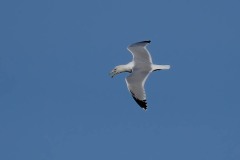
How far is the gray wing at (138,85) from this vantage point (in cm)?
1588

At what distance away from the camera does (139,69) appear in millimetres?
17141

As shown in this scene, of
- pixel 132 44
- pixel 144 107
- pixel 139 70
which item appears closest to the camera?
pixel 144 107

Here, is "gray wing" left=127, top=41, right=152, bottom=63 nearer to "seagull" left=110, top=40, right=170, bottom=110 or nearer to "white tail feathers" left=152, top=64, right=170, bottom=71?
"seagull" left=110, top=40, right=170, bottom=110

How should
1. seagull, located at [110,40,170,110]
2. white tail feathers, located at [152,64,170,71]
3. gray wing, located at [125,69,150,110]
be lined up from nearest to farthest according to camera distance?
gray wing, located at [125,69,150,110] → seagull, located at [110,40,170,110] → white tail feathers, located at [152,64,170,71]

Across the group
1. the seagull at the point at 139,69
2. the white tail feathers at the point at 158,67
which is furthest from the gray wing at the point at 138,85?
the white tail feathers at the point at 158,67

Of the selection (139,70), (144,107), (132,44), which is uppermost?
(132,44)

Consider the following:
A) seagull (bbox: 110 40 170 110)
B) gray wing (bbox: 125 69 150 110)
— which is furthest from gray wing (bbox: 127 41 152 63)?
gray wing (bbox: 125 69 150 110)

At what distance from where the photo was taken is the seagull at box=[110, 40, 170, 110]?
52.7 feet

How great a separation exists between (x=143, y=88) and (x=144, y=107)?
2.46 ft

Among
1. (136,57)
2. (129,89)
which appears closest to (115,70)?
(136,57)

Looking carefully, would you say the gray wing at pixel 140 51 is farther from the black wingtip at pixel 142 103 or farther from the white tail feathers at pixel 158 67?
the black wingtip at pixel 142 103

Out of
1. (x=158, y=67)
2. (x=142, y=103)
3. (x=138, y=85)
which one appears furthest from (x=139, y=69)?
(x=142, y=103)

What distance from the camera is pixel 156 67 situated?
56.8 feet

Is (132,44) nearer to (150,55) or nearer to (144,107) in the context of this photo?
(150,55)
